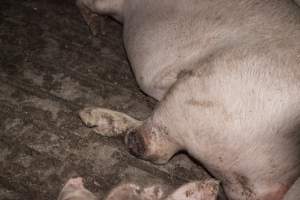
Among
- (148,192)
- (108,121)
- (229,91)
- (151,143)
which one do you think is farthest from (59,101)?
(229,91)

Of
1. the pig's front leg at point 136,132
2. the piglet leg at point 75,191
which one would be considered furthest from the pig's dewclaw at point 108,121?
the piglet leg at point 75,191

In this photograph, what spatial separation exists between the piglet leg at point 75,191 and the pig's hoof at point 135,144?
32 centimetres

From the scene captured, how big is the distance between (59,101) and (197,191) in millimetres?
1026

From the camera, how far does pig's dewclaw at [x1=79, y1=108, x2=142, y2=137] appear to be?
93.3 inches

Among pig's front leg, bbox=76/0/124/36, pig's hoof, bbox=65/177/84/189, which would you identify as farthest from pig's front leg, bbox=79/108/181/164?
pig's front leg, bbox=76/0/124/36

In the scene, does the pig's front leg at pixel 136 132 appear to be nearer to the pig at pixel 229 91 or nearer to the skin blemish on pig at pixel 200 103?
the pig at pixel 229 91

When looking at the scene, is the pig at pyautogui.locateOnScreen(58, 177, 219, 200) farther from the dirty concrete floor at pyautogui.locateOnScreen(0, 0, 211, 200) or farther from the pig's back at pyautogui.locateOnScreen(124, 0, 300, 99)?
the pig's back at pyautogui.locateOnScreen(124, 0, 300, 99)

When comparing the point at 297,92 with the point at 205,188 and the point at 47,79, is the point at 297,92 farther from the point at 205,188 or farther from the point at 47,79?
the point at 47,79

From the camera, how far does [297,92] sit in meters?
1.80

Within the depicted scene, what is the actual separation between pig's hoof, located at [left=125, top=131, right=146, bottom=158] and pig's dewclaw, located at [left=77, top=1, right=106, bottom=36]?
0.91 metres

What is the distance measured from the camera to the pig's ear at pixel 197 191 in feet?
6.40

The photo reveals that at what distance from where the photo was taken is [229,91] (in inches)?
73.2

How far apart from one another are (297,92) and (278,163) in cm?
31

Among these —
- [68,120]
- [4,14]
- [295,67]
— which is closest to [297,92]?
[295,67]
